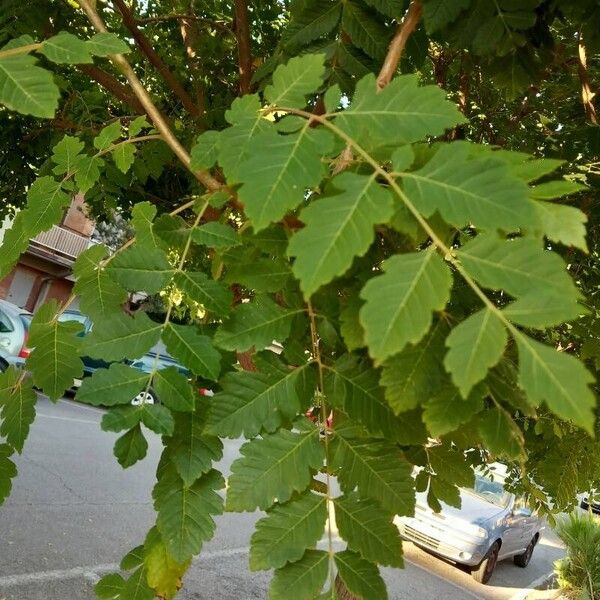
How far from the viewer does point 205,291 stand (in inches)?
47.9

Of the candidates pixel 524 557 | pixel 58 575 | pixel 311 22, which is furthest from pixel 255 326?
pixel 524 557

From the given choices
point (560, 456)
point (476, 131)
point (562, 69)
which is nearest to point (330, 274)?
point (560, 456)

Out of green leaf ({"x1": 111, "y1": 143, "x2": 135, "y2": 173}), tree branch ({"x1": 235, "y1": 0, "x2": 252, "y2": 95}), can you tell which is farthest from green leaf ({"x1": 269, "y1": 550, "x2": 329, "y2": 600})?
tree branch ({"x1": 235, "y1": 0, "x2": 252, "y2": 95})

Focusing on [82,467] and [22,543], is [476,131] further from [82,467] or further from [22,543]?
[82,467]

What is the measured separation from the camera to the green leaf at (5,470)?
1.57 meters

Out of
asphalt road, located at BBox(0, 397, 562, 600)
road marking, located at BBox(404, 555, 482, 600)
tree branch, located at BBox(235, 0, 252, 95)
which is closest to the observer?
tree branch, located at BBox(235, 0, 252, 95)

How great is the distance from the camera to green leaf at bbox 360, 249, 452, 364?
0.73m

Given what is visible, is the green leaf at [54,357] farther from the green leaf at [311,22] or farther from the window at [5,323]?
the window at [5,323]

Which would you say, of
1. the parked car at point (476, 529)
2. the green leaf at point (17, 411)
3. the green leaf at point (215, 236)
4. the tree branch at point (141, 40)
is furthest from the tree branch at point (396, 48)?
the parked car at point (476, 529)

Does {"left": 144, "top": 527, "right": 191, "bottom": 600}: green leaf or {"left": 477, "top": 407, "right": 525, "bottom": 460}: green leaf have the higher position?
{"left": 477, "top": 407, "right": 525, "bottom": 460}: green leaf

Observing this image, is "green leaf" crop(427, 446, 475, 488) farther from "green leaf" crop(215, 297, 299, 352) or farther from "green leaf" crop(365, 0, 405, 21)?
"green leaf" crop(365, 0, 405, 21)

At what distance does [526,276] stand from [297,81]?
1.91 ft

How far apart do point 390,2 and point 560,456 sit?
1935 mm

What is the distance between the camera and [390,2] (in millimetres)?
1683
